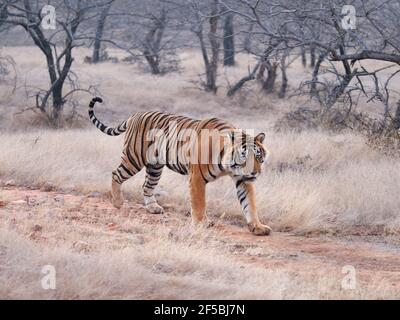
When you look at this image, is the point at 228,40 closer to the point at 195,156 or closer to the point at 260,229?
the point at 195,156

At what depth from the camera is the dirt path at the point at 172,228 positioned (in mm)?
6691

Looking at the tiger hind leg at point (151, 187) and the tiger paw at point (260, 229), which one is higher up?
the tiger hind leg at point (151, 187)

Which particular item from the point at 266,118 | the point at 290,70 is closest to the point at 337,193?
the point at 266,118

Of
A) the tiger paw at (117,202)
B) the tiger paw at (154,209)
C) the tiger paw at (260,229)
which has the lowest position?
the tiger paw at (260,229)

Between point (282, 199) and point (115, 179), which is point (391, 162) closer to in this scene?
point (282, 199)

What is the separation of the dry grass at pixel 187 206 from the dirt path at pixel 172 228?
0.80 ft

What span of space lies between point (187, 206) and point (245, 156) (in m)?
1.68

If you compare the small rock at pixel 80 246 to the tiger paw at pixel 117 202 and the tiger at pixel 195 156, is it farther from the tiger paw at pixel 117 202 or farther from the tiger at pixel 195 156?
Result: the tiger paw at pixel 117 202

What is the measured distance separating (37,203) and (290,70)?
19931 millimetres

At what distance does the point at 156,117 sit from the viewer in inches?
350

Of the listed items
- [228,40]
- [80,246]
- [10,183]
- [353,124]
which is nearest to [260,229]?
[80,246]

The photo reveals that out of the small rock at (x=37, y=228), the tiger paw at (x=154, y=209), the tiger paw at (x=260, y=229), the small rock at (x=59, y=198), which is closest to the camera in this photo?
the small rock at (x=37, y=228)

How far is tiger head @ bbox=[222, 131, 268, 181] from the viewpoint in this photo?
7.61 m

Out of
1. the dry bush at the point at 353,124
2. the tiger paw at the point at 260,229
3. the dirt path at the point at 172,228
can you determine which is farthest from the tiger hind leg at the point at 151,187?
the dry bush at the point at 353,124
